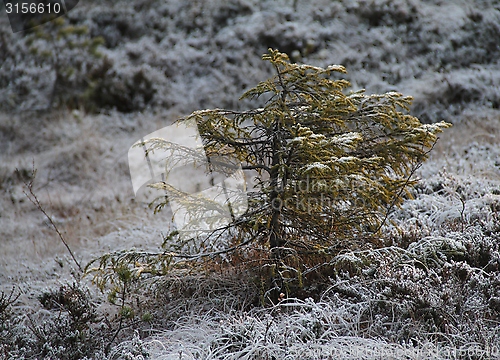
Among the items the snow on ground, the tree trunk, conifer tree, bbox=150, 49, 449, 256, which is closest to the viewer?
conifer tree, bbox=150, 49, 449, 256

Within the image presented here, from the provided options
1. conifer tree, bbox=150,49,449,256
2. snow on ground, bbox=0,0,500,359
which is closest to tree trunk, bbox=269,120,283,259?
conifer tree, bbox=150,49,449,256

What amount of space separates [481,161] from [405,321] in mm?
3629

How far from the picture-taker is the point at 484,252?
4074 millimetres

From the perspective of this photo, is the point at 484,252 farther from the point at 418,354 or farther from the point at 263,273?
the point at 263,273

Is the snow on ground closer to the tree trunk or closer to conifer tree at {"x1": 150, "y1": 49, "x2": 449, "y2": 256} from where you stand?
conifer tree at {"x1": 150, "y1": 49, "x2": 449, "y2": 256}

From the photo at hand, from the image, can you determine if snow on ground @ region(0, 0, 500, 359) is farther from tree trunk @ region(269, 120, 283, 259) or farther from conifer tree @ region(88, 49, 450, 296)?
tree trunk @ region(269, 120, 283, 259)

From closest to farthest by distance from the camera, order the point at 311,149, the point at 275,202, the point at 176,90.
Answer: the point at 311,149, the point at 275,202, the point at 176,90

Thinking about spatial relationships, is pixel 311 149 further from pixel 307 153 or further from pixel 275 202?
pixel 275 202

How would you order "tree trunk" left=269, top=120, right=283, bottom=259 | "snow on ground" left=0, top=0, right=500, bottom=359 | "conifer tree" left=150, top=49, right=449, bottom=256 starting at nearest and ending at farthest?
"conifer tree" left=150, top=49, right=449, bottom=256
"tree trunk" left=269, top=120, right=283, bottom=259
"snow on ground" left=0, top=0, right=500, bottom=359

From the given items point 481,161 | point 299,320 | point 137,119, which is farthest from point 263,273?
point 137,119

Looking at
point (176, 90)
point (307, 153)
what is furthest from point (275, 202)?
point (176, 90)

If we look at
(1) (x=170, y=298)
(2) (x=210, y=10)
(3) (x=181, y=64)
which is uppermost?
(2) (x=210, y=10)

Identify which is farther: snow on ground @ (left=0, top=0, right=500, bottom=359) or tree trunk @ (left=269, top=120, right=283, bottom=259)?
snow on ground @ (left=0, top=0, right=500, bottom=359)

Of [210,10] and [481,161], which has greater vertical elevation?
[210,10]
